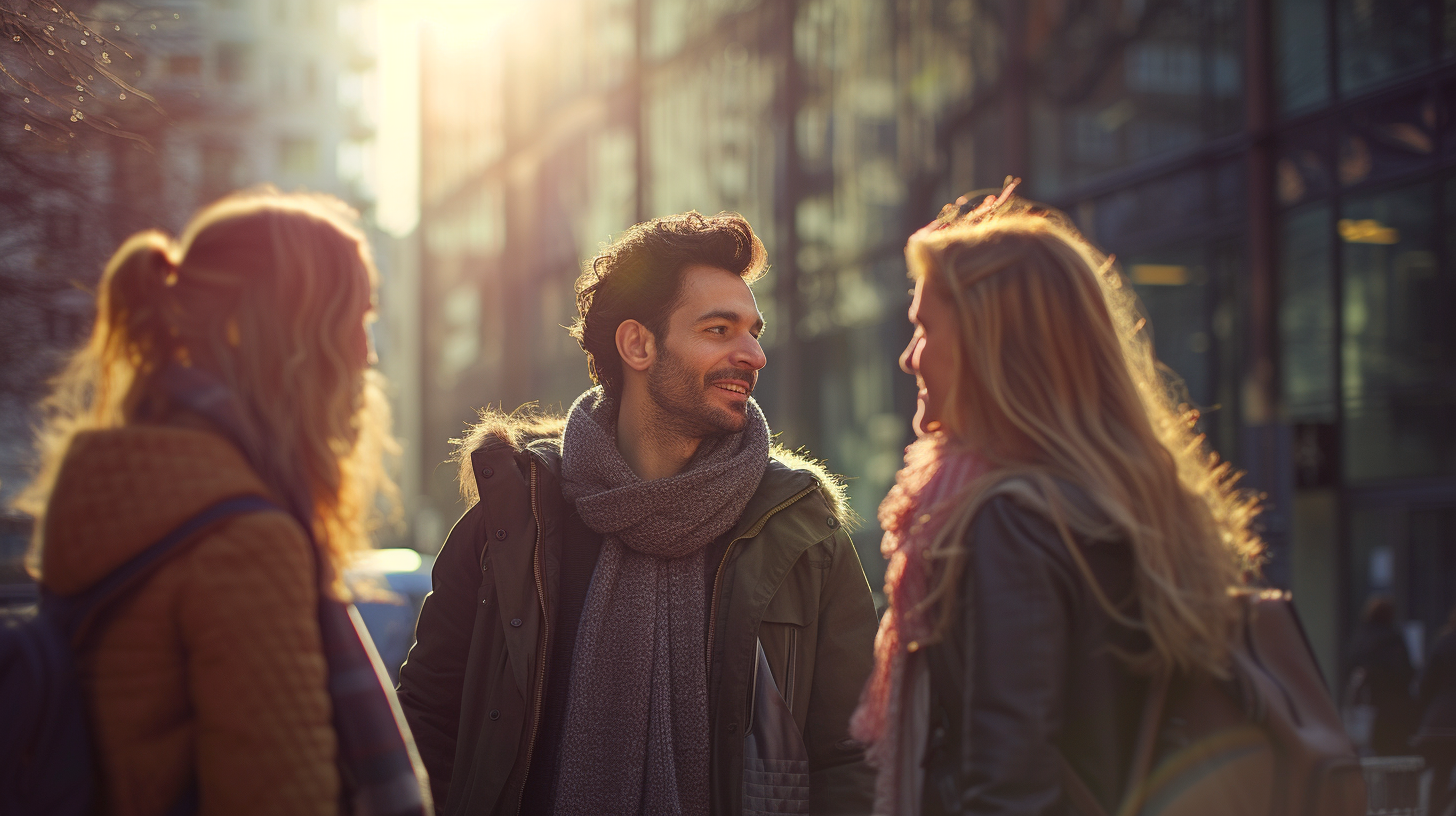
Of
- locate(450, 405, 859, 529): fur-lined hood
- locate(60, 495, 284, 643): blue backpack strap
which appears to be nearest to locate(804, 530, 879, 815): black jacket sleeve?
locate(450, 405, 859, 529): fur-lined hood

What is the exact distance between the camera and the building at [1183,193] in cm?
1057

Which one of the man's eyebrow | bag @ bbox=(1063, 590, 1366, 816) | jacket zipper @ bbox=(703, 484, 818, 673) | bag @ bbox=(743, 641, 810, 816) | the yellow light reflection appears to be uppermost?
the yellow light reflection

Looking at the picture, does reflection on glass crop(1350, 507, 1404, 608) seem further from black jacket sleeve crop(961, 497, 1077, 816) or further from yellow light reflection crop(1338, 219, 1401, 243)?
black jacket sleeve crop(961, 497, 1077, 816)

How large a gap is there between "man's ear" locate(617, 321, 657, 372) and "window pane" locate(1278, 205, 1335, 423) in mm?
9145

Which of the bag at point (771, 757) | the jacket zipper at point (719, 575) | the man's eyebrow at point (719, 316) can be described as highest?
the man's eyebrow at point (719, 316)

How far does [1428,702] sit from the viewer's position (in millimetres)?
8156

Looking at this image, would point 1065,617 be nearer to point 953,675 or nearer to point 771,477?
point 953,675

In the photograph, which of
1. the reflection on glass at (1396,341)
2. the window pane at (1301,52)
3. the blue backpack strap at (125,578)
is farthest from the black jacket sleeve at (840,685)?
the window pane at (1301,52)

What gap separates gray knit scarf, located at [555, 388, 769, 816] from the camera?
3008 mm

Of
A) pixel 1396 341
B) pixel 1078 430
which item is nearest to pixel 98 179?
pixel 1078 430

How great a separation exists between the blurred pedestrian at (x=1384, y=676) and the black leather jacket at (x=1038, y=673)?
27.3 feet

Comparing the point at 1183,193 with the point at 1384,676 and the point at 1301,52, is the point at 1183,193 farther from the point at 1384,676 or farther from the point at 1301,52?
the point at 1384,676

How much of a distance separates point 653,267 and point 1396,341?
8.96 metres

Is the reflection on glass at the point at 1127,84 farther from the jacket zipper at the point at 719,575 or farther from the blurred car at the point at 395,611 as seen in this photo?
the jacket zipper at the point at 719,575
